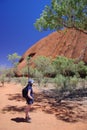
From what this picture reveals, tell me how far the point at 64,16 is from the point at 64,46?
75.1ft

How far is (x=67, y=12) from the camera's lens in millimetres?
15836

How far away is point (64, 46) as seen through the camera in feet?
128

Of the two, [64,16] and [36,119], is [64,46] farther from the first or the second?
[36,119]

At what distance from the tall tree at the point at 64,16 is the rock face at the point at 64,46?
17239 mm

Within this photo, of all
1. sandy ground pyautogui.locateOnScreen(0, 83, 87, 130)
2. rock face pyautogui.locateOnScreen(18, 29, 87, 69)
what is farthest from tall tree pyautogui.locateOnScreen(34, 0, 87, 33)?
rock face pyautogui.locateOnScreen(18, 29, 87, 69)

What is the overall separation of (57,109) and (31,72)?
2174cm

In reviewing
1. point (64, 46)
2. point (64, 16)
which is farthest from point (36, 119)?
point (64, 46)

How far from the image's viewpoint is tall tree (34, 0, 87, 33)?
15.6 m

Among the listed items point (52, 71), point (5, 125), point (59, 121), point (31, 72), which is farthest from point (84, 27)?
point (31, 72)

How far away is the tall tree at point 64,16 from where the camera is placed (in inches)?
613

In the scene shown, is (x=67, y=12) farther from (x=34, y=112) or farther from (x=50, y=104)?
(x=34, y=112)

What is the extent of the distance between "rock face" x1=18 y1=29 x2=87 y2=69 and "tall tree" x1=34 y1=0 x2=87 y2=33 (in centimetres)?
1724

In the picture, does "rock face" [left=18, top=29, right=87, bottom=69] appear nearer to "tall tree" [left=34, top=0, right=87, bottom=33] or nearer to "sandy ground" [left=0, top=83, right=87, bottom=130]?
"tall tree" [left=34, top=0, right=87, bottom=33]

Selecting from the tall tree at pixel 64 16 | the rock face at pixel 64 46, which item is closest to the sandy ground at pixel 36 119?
the tall tree at pixel 64 16
